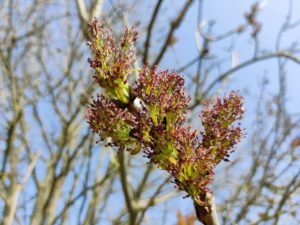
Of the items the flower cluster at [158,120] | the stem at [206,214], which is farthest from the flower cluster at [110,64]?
the stem at [206,214]

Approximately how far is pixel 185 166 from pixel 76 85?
7.24 metres

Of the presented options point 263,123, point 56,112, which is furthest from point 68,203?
point 263,123

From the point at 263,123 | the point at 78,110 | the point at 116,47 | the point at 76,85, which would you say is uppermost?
the point at 76,85

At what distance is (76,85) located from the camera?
26.7 ft

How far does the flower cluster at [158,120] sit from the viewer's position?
3.55ft

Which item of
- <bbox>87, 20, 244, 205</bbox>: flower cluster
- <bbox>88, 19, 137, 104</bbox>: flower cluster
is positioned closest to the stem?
<bbox>87, 20, 244, 205</bbox>: flower cluster

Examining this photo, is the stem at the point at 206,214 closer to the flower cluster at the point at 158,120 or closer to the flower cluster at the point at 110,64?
the flower cluster at the point at 158,120

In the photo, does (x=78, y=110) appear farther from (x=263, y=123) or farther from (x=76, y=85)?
(x=263, y=123)

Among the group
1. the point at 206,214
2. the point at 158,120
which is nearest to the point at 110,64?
the point at 158,120

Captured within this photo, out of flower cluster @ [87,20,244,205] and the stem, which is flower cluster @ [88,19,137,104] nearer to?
flower cluster @ [87,20,244,205]

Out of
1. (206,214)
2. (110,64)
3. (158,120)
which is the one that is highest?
(110,64)

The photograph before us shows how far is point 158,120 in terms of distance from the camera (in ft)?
3.67

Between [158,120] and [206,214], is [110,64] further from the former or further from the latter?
[206,214]

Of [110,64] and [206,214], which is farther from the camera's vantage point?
[110,64]
